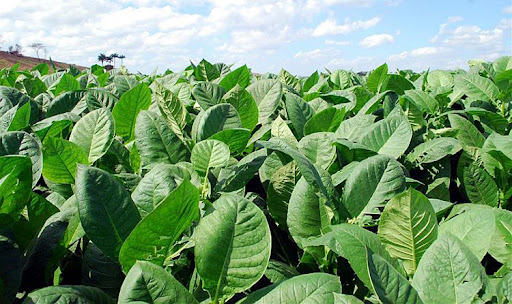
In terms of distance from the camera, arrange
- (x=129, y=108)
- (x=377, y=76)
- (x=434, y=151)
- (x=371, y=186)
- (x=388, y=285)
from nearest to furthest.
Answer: (x=388, y=285)
(x=371, y=186)
(x=434, y=151)
(x=129, y=108)
(x=377, y=76)

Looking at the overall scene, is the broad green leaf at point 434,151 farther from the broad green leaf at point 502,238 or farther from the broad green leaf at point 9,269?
the broad green leaf at point 9,269

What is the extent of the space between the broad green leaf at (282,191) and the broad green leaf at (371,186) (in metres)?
0.15

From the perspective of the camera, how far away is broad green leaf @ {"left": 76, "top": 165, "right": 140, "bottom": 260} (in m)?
0.91

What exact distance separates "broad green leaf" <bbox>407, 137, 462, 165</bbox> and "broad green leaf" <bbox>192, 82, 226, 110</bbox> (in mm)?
809

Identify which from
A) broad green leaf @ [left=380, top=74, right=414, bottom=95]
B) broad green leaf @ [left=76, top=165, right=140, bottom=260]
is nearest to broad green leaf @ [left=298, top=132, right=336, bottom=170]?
broad green leaf @ [left=76, top=165, right=140, bottom=260]

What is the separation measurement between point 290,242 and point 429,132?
1026 millimetres

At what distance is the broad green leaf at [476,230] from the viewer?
95cm

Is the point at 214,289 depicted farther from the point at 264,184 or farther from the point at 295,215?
the point at 264,184

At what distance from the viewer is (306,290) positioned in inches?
31.0

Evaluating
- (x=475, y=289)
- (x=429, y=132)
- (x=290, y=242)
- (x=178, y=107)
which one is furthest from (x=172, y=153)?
(x=429, y=132)

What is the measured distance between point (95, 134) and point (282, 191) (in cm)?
64

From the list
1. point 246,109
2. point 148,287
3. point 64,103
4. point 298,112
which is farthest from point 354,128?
point 64,103

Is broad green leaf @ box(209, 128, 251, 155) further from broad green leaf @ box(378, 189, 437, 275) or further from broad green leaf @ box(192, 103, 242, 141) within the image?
broad green leaf @ box(378, 189, 437, 275)

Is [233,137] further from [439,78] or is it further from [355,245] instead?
[439,78]
